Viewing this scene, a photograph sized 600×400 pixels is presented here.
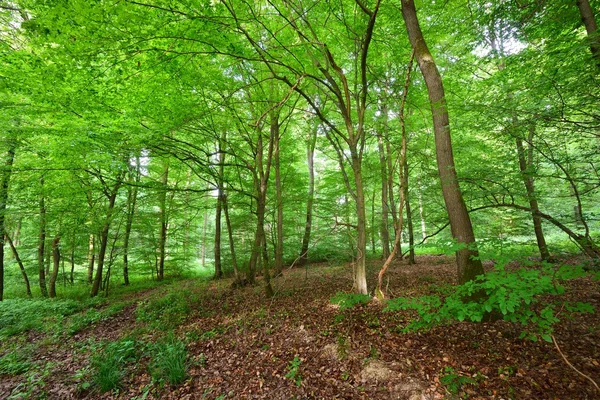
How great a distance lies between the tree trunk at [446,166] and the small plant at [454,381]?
4.48 feet

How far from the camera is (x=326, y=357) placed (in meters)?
3.96

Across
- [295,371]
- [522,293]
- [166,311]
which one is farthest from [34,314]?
[522,293]

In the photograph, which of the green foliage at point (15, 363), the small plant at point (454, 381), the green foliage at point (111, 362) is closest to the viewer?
the small plant at point (454, 381)

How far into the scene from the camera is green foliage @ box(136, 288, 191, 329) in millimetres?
6293

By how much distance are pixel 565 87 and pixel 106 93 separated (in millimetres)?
8557

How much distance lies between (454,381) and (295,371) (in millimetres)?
2150

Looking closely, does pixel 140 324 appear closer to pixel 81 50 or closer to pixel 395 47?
pixel 81 50

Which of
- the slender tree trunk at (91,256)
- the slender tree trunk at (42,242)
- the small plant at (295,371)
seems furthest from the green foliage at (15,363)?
the slender tree trunk at (91,256)

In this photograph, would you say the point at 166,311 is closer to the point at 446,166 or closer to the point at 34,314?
the point at 34,314

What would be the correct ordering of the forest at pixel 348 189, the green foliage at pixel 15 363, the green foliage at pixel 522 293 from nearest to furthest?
the green foliage at pixel 522 293, the forest at pixel 348 189, the green foliage at pixel 15 363

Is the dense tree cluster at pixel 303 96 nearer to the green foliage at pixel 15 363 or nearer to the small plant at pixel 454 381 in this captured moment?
the small plant at pixel 454 381

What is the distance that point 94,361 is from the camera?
458 centimetres

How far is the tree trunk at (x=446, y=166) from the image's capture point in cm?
388

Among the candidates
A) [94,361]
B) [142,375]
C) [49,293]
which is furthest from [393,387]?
[49,293]
